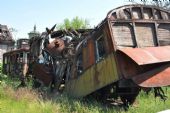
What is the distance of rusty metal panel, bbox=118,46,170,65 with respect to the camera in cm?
993

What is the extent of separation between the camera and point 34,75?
18.5 m

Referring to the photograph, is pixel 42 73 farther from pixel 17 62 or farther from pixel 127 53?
pixel 127 53

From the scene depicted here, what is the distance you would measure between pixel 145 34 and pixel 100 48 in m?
1.51

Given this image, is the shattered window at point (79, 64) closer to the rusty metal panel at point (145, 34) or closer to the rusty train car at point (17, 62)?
the rusty metal panel at point (145, 34)

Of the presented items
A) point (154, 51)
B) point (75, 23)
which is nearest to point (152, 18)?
point (154, 51)

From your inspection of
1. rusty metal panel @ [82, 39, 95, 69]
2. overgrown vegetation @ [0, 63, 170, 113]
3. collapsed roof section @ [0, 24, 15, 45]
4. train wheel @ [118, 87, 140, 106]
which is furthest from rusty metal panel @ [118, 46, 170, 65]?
collapsed roof section @ [0, 24, 15, 45]

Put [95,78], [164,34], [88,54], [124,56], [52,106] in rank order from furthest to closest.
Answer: [88,54] < [164,34] < [95,78] < [52,106] < [124,56]

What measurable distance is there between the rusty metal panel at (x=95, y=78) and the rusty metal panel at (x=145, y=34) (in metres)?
1.25

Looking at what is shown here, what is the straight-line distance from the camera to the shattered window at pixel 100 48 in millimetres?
11581

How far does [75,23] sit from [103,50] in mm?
67610

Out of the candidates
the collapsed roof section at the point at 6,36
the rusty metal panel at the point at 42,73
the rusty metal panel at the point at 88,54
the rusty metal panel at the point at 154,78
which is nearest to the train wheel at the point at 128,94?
the rusty metal panel at the point at 88,54

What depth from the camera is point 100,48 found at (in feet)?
38.8

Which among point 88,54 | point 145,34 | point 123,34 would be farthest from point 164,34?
point 88,54

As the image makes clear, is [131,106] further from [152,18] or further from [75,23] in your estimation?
[75,23]
